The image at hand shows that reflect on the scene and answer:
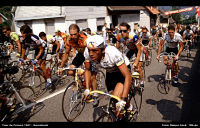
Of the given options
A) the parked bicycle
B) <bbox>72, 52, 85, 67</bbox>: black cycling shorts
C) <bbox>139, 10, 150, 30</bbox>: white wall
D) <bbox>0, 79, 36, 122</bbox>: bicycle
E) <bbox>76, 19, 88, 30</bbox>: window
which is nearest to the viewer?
<bbox>0, 79, 36, 122</bbox>: bicycle

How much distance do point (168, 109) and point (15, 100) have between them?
418 centimetres

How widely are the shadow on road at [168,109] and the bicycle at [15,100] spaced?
361cm

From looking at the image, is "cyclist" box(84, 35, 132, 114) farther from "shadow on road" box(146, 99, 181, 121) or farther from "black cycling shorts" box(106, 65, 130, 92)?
"shadow on road" box(146, 99, 181, 121)

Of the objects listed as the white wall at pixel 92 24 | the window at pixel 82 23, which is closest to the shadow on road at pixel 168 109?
the window at pixel 82 23

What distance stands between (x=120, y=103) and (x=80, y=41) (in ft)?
8.76

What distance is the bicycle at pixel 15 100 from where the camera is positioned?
3.67 metres

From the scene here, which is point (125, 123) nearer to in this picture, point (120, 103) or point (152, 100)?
point (120, 103)

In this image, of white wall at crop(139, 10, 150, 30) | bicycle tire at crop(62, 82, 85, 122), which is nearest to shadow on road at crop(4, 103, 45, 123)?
bicycle tire at crop(62, 82, 85, 122)

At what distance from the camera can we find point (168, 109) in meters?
4.26

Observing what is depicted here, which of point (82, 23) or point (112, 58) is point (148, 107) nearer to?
point (112, 58)

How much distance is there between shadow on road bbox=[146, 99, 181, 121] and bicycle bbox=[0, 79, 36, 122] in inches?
142

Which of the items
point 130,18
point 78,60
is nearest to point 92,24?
point 130,18

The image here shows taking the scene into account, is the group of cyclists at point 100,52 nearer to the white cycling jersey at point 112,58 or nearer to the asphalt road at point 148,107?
the white cycling jersey at point 112,58

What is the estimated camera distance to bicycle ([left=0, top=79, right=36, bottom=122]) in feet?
12.1
